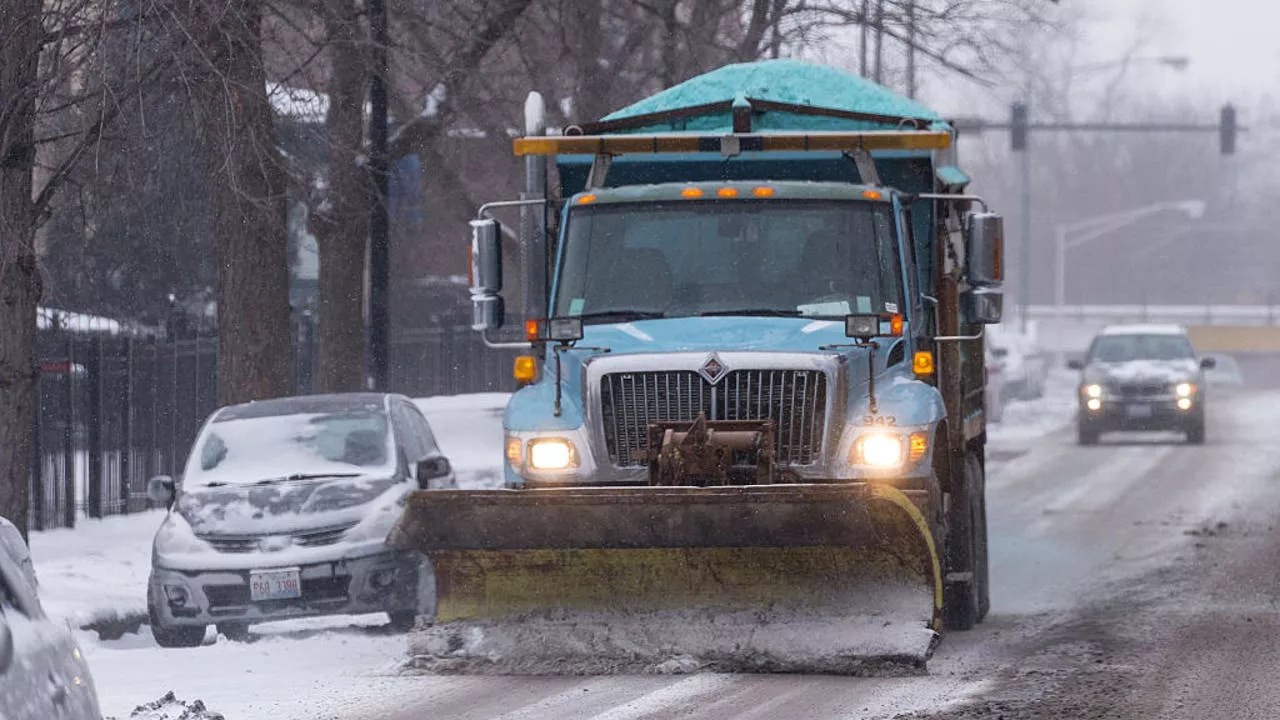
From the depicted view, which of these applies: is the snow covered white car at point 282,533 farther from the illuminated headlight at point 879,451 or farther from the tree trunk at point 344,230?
the tree trunk at point 344,230

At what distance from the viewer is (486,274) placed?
12031mm

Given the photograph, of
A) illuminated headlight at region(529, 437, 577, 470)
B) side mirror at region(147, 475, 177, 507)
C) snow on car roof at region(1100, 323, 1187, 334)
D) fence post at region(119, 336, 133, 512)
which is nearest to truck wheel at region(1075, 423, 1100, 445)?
snow on car roof at region(1100, 323, 1187, 334)

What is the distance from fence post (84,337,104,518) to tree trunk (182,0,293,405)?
2669 mm

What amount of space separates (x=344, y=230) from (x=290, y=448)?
267 inches

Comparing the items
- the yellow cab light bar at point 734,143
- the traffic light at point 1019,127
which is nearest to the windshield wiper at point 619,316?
the yellow cab light bar at point 734,143

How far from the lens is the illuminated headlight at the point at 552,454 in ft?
36.5

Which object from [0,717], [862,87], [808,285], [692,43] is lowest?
[0,717]

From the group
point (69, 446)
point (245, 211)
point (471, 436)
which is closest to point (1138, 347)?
point (471, 436)

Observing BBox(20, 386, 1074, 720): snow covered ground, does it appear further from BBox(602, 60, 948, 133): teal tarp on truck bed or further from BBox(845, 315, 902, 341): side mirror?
BBox(602, 60, 948, 133): teal tarp on truck bed

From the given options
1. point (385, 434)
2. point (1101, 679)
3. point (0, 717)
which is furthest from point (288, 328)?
point (0, 717)

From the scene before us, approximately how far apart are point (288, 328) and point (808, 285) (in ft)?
25.2

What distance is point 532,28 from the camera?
2611 centimetres

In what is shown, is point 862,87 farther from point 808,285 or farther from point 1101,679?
point 1101,679

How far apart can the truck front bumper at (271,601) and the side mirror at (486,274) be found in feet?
6.48
